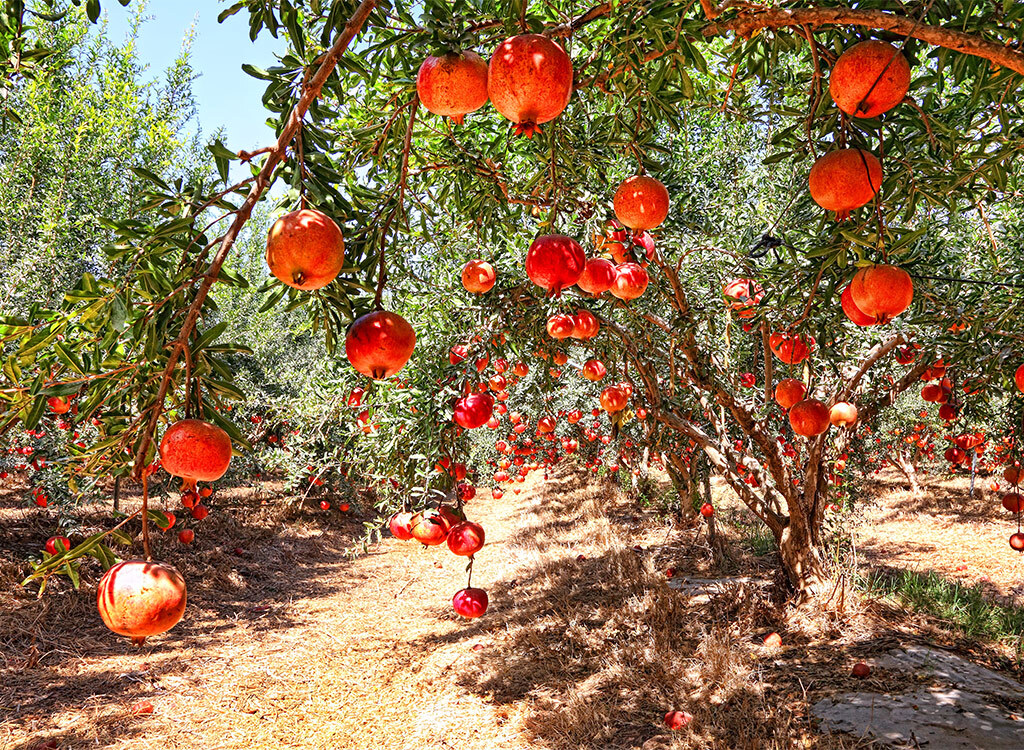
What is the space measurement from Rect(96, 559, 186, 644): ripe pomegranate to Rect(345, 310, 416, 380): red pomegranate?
0.60 metres

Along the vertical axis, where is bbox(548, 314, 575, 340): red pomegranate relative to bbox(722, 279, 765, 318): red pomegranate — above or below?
below

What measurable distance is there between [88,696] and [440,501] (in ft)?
17.3

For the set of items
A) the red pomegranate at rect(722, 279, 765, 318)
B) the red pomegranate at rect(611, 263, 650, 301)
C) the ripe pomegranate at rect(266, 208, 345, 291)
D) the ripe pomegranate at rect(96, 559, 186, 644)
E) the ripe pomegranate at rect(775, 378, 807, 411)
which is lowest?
the ripe pomegranate at rect(96, 559, 186, 644)

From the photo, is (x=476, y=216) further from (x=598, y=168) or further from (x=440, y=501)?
(x=440, y=501)

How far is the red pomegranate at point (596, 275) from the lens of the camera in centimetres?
215

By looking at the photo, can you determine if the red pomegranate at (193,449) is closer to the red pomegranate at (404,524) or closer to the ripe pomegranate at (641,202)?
the ripe pomegranate at (641,202)

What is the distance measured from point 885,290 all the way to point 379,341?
55.5 inches

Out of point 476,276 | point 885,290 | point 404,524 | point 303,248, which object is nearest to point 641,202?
point 885,290

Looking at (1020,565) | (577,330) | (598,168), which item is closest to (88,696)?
(577,330)

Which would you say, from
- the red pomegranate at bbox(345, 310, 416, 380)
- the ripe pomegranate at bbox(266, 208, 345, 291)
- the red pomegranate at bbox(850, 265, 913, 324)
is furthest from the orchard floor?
the ripe pomegranate at bbox(266, 208, 345, 291)

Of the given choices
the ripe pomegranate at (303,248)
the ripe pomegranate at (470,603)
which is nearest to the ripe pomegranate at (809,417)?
the ripe pomegranate at (470,603)

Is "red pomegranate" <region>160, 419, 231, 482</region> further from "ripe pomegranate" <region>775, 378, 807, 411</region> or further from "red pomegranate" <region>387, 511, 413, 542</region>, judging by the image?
"ripe pomegranate" <region>775, 378, 807, 411</region>

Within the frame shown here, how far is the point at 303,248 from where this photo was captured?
118 centimetres

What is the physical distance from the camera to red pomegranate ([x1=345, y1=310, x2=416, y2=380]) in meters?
1.42
